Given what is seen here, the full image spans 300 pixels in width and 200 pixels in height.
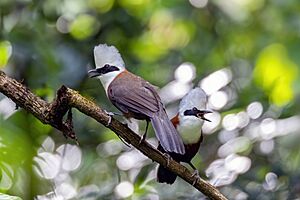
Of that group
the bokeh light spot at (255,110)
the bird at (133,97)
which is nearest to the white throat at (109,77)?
the bird at (133,97)

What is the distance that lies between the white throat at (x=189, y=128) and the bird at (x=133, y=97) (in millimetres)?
118

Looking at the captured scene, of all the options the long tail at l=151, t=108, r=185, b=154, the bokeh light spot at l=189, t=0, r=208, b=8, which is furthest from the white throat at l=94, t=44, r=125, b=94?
the bokeh light spot at l=189, t=0, r=208, b=8

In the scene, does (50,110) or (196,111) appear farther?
(196,111)

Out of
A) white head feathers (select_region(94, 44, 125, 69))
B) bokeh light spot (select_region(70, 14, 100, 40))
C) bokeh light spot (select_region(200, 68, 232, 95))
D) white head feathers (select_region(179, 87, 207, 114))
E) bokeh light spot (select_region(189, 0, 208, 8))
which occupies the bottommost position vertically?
white head feathers (select_region(179, 87, 207, 114))

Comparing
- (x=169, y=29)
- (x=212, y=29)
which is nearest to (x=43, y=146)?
(x=212, y=29)

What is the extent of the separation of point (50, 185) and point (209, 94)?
989 millimetres

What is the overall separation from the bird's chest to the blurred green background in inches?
20.5

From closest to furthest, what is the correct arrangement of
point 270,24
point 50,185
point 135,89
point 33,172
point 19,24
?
point 135,89, point 33,172, point 50,185, point 19,24, point 270,24

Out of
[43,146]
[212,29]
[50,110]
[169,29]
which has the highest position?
[169,29]

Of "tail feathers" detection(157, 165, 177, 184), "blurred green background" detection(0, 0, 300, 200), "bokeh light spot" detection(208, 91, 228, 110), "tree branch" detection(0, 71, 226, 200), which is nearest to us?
"tree branch" detection(0, 71, 226, 200)

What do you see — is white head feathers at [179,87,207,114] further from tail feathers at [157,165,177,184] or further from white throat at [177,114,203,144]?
tail feathers at [157,165,177,184]

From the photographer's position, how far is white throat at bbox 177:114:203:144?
2.18 metres

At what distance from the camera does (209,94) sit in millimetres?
3311

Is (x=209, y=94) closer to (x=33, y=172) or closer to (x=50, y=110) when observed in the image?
(x=33, y=172)
